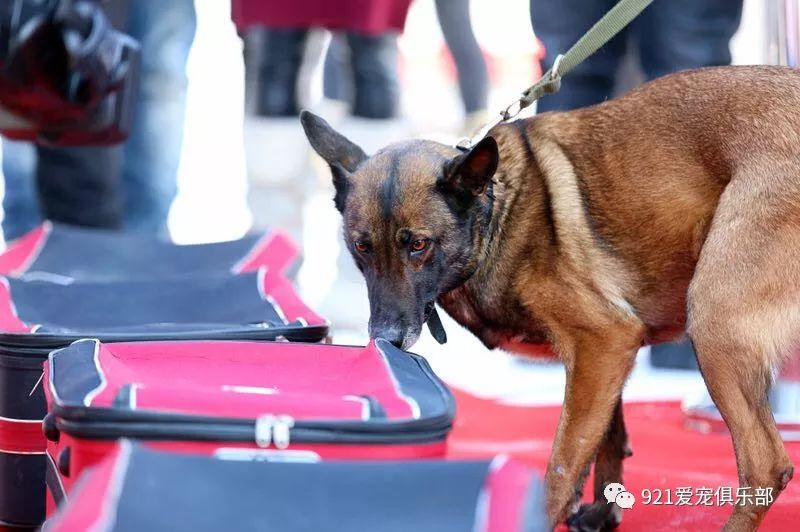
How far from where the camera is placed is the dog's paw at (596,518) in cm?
242

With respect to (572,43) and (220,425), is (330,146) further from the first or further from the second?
(572,43)

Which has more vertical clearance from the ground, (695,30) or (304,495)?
(695,30)

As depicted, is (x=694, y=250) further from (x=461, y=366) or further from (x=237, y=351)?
(x=461, y=366)

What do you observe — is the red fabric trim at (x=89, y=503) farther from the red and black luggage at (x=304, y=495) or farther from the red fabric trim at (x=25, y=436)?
the red fabric trim at (x=25, y=436)

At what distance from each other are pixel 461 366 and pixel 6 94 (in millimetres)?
1904

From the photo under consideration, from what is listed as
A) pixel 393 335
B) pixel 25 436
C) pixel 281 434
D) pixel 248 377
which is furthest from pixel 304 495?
pixel 25 436

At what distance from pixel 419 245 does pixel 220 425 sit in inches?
32.1

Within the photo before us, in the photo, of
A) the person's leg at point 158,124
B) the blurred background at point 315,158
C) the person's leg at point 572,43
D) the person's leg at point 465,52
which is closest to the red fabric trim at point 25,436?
the blurred background at point 315,158

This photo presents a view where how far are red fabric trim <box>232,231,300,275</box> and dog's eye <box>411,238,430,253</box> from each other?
0.68m

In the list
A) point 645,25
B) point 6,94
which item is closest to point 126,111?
point 6,94

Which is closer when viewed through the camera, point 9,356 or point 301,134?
point 9,356

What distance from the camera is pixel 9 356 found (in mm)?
2154

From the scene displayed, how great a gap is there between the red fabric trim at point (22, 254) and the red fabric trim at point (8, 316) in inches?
11.8

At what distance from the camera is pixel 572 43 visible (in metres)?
3.65
